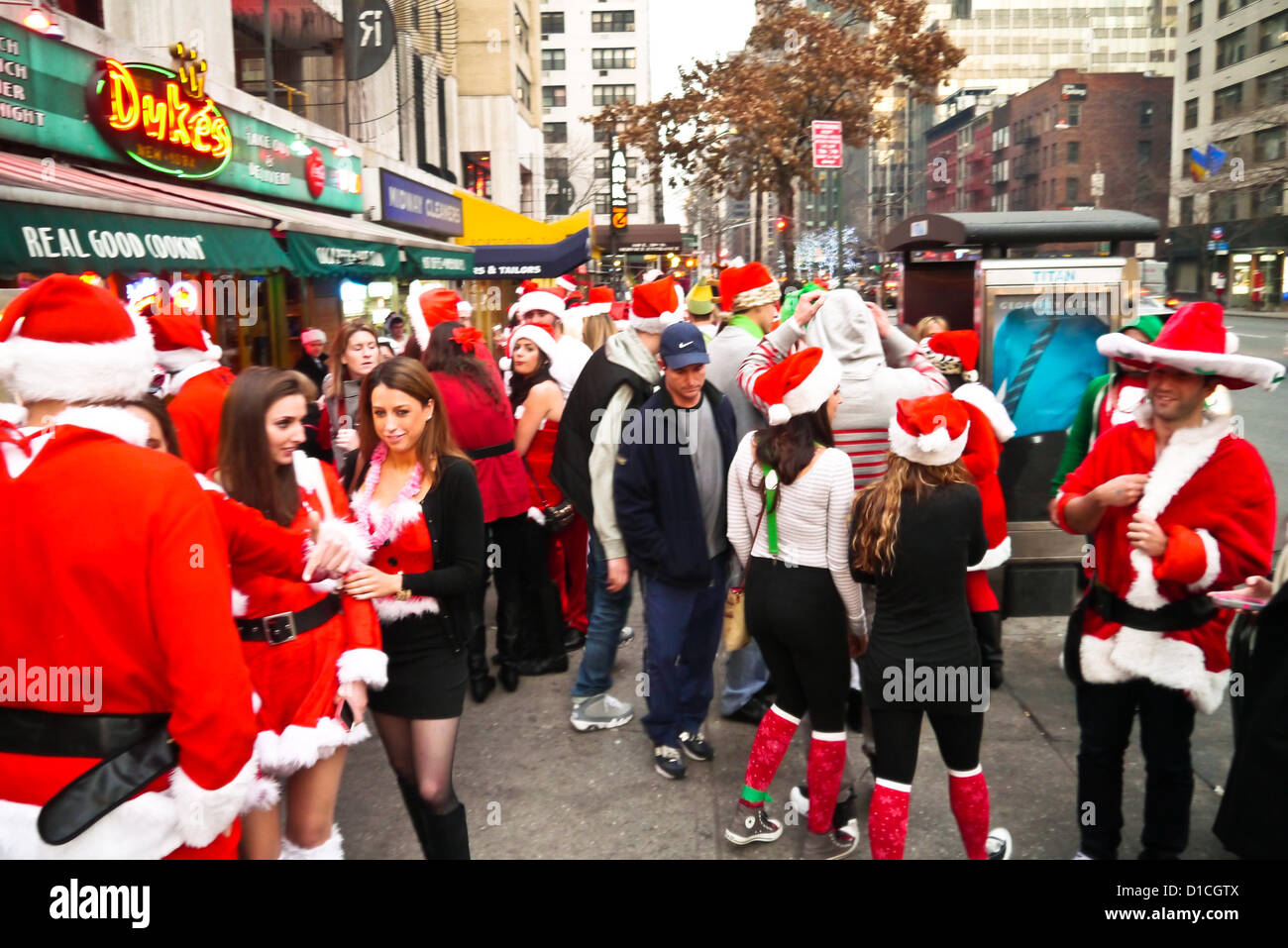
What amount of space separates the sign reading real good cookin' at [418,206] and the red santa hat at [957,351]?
604 inches

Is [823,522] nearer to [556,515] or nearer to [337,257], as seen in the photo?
[556,515]

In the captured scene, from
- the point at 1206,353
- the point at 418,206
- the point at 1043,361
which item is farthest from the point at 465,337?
the point at 418,206

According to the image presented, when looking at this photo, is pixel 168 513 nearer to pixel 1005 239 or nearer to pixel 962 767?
pixel 962 767

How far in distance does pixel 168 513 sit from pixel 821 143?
12671mm

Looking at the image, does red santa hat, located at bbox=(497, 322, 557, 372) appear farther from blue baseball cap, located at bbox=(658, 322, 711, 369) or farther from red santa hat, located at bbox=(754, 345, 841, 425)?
red santa hat, located at bbox=(754, 345, 841, 425)

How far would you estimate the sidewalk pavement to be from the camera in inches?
151

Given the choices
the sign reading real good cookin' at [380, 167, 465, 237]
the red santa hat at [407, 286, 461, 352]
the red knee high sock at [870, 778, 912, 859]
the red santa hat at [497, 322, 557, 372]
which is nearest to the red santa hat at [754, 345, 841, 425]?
the red knee high sock at [870, 778, 912, 859]

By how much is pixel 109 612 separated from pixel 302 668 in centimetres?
94

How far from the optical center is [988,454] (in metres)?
4.72

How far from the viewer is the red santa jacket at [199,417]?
3.84 meters

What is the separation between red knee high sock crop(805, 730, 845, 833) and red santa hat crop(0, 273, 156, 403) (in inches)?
105

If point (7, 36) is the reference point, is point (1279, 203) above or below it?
above

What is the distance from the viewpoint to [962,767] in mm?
3246
